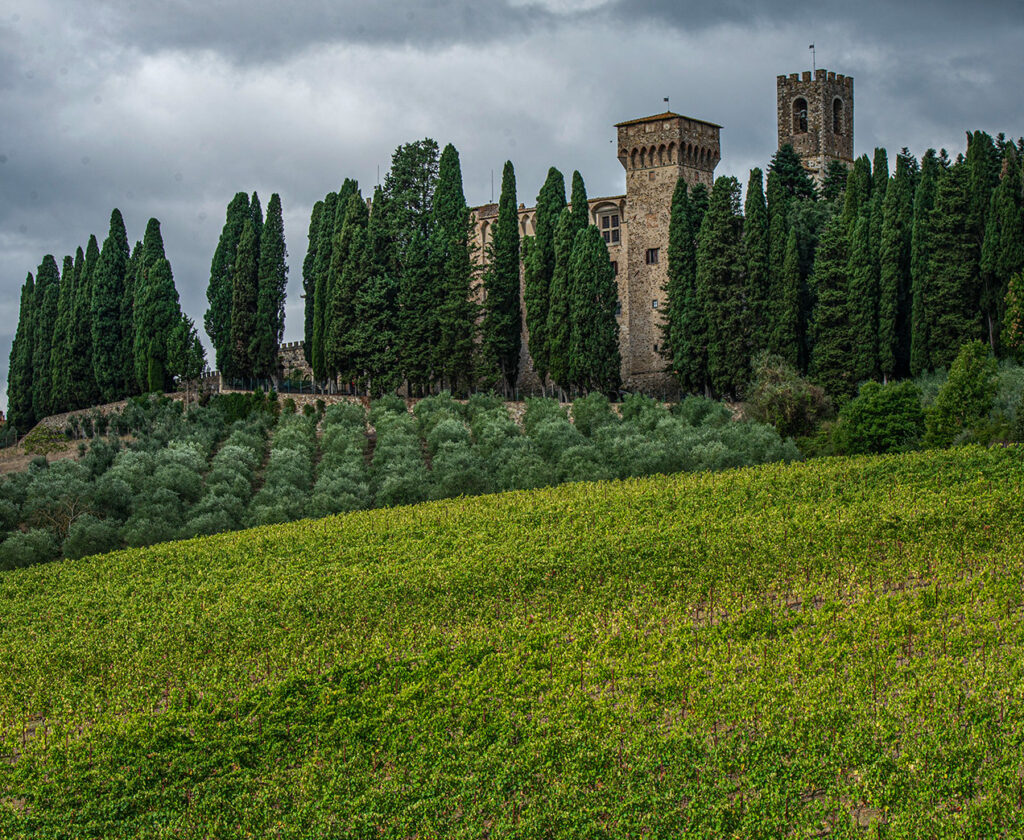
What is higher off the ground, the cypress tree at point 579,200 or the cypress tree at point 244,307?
the cypress tree at point 579,200

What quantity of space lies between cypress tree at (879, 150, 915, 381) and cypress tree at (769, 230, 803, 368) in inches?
103

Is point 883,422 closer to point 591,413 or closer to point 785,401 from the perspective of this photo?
point 785,401

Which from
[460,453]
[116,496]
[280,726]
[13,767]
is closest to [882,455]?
[460,453]

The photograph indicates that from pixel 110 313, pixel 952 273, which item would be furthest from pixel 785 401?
pixel 110 313

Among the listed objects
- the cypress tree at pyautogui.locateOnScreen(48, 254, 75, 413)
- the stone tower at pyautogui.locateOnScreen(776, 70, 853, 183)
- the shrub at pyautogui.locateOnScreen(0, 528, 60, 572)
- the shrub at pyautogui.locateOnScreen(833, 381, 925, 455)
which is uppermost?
the stone tower at pyautogui.locateOnScreen(776, 70, 853, 183)

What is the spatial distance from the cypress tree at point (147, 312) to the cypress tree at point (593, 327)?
57.5 feet

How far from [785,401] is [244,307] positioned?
73.3ft

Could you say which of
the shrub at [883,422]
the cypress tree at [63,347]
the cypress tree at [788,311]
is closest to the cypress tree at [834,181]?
the cypress tree at [788,311]

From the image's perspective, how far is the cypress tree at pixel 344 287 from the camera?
44.1 metres

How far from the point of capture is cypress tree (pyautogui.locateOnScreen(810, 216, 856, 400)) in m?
38.2

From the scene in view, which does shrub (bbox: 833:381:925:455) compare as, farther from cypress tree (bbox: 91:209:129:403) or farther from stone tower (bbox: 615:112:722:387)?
cypress tree (bbox: 91:209:129:403)

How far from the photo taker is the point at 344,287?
4419 cm

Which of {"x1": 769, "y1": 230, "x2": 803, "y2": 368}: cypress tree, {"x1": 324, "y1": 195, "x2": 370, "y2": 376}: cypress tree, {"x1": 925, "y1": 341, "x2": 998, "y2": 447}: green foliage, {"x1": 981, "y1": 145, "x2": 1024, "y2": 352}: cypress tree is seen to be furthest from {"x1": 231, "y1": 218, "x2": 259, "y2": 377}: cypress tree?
{"x1": 981, "y1": 145, "x2": 1024, "y2": 352}: cypress tree

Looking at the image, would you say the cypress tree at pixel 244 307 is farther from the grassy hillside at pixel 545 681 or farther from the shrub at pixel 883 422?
the grassy hillside at pixel 545 681
